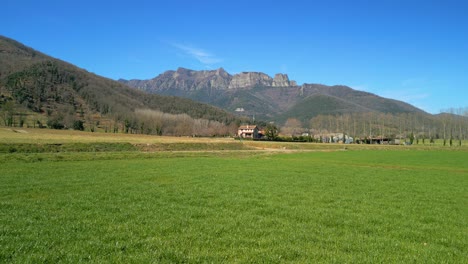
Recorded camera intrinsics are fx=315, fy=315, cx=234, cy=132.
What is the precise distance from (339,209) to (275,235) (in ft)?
19.9

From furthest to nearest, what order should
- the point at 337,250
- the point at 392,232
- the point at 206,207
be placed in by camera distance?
the point at 206,207, the point at 392,232, the point at 337,250

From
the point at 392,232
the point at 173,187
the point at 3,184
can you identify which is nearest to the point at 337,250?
the point at 392,232

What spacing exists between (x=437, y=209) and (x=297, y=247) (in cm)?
1101

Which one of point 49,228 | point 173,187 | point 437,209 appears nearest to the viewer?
point 49,228

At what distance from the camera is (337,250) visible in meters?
9.59

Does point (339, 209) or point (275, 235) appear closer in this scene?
point (275, 235)

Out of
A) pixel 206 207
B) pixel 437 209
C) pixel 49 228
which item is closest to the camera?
→ pixel 49 228

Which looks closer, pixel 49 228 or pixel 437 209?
pixel 49 228

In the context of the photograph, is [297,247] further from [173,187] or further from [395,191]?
[395,191]

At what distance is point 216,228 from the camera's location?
→ 1140cm

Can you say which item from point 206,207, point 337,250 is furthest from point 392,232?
point 206,207

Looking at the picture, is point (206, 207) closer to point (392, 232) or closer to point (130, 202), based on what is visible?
point (130, 202)

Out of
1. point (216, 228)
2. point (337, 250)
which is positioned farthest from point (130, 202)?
point (337, 250)

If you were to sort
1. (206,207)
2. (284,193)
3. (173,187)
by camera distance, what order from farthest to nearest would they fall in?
(173,187) < (284,193) < (206,207)
